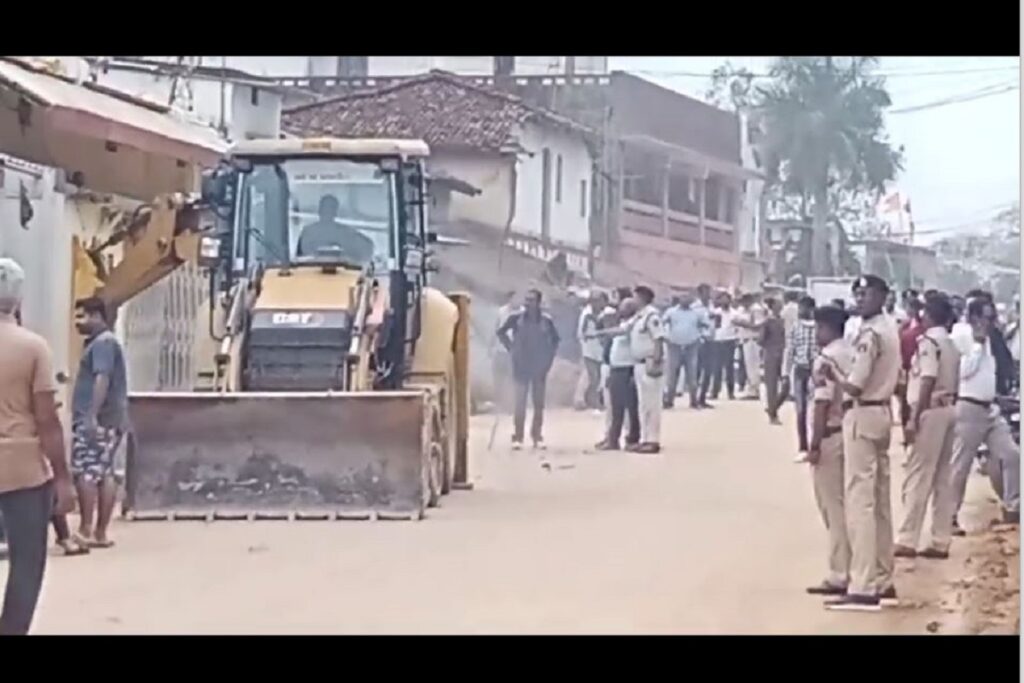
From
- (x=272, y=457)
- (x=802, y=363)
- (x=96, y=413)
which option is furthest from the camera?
(x=272, y=457)

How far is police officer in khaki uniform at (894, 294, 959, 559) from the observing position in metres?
8.37

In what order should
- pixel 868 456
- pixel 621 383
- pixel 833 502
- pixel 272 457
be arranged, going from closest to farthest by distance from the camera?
pixel 868 456 → pixel 833 502 → pixel 621 383 → pixel 272 457

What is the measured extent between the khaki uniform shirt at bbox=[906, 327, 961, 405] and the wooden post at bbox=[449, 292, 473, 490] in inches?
65.2

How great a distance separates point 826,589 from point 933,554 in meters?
0.42

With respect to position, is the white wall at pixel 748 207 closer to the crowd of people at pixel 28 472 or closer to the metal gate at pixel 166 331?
the metal gate at pixel 166 331

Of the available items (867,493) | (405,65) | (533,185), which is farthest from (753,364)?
(405,65)

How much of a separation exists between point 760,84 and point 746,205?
0.51 meters

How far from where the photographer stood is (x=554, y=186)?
866 cm

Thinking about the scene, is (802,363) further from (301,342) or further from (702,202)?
(301,342)

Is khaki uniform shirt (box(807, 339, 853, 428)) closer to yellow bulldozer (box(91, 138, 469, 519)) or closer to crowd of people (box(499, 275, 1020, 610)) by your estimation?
crowd of people (box(499, 275, 1020, 610))

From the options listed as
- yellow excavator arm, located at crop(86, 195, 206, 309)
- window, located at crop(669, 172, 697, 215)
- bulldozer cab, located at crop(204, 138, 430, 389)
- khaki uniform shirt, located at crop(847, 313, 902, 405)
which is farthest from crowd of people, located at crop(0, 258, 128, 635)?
khaki uniform shirt, located at crop(847, 313, 902, 405)
